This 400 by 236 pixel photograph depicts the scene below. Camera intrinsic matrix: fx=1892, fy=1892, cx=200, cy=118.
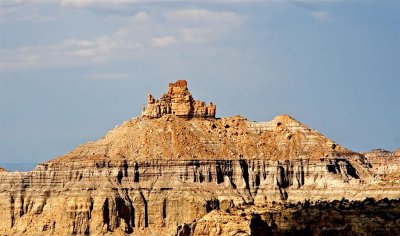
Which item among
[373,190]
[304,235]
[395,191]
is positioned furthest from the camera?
[373,190]

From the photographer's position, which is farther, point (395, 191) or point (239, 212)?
point (395, 191)

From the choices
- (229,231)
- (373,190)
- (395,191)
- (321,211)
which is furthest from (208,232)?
(373,190)

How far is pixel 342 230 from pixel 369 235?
155 centimetres

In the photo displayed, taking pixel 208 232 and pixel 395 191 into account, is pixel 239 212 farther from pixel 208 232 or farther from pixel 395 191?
pixel 395 191

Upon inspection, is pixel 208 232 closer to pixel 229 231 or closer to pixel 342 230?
pixel 229 231

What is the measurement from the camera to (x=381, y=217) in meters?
113

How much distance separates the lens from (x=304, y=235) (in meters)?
107

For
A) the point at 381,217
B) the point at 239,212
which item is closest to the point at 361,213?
the point at 381,217

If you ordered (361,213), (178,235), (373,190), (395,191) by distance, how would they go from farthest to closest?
(373,190) → (395,191) → (178,235) → (361,213)

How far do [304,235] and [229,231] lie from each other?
64.5 ft

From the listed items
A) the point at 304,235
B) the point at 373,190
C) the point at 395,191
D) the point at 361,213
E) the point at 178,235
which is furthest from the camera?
the point at 373,190

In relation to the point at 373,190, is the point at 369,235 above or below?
below

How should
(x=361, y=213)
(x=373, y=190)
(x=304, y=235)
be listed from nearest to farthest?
(x=304, y=235)
(x=361, y=213)
(x=373, y=190)

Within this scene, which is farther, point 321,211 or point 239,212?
point 239,212
